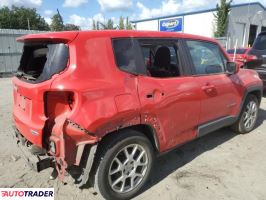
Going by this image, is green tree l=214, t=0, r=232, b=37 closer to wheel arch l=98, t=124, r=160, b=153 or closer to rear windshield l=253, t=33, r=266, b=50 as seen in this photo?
rear windshield l=253, t=33, r=266, b=50

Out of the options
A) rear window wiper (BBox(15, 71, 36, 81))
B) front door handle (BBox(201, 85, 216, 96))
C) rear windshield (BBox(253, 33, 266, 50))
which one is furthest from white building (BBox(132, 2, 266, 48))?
rear window wiper (BBox(15, 71, 36, 81))

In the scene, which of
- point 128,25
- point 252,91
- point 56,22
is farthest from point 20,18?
point 252,91

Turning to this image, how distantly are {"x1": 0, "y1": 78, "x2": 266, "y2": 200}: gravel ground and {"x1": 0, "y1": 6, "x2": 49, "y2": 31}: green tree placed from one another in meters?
65.0

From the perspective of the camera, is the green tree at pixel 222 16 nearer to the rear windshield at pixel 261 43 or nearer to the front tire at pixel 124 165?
the rear windshield at pixel 261 43

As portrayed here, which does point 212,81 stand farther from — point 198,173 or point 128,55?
point 128,55

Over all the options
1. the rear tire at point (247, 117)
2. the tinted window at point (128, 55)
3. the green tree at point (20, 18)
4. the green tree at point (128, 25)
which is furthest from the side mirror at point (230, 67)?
the green tree at point (20, 18)

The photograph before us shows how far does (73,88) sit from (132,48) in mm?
886

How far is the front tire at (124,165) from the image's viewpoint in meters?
2.82

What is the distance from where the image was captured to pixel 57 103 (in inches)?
107

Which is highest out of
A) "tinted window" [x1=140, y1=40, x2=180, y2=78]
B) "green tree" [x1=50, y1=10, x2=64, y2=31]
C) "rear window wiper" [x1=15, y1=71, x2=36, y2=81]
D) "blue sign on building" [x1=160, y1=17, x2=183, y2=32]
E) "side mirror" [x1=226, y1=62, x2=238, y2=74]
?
"green tree" [x1=50, y1=10, x2=64, y2=31]

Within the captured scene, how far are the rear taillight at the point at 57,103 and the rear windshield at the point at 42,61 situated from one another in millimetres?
182

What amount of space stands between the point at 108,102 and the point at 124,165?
31.5 inches

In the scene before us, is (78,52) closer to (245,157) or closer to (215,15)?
(245,157)

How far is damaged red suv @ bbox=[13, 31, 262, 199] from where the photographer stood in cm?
265
